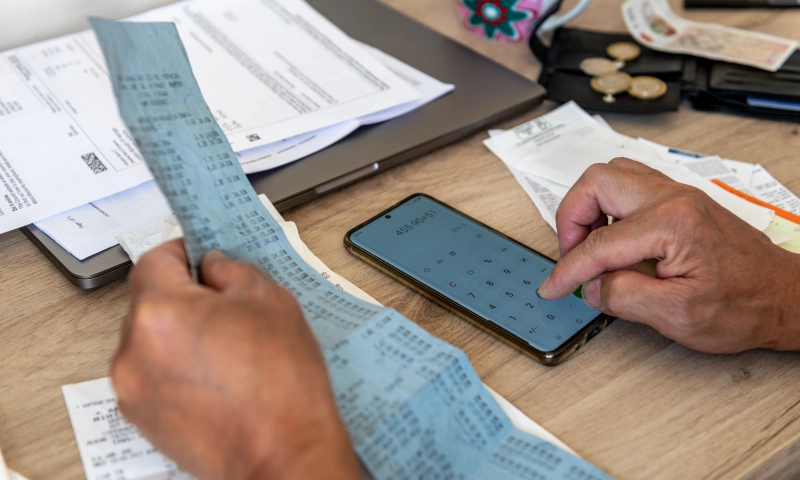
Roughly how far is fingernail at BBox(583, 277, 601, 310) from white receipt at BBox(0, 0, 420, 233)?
33 cm

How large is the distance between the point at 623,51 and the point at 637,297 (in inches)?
19.4

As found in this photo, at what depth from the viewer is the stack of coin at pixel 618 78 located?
34.1 inches

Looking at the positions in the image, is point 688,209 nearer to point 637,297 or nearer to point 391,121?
point 637,297

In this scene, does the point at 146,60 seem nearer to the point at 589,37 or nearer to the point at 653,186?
the point at 653,186

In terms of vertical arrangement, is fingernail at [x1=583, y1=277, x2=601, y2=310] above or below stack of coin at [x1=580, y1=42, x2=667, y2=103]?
below

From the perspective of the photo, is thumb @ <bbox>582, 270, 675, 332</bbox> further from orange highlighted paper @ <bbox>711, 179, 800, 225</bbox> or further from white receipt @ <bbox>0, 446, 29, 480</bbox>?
white receipt @ <bbox>0, 446, 29, 480</bbox>

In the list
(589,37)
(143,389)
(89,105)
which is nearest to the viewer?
(143,389)

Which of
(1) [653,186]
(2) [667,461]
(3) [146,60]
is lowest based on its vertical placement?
(2) [667,461]

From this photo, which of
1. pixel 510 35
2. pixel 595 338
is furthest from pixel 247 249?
pixel 510 35

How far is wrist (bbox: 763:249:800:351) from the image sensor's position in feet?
1.84

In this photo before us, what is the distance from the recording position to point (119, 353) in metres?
0.44

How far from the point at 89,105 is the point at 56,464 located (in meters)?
0.43

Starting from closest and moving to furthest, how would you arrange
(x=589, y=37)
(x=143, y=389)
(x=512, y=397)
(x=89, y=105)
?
(x=143, y=389)
(x=512, y=397)
(x=89, y=105)
(x=589, y=37)

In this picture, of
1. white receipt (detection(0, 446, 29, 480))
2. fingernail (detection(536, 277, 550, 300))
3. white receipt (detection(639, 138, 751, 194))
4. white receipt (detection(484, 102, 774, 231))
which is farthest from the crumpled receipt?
white receipt (detection(639, 138, 751, 194))
